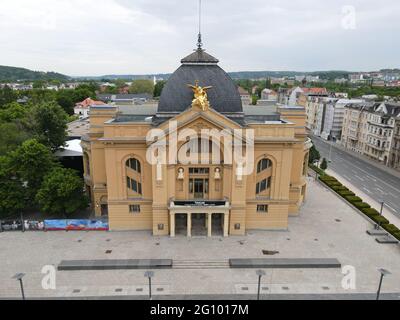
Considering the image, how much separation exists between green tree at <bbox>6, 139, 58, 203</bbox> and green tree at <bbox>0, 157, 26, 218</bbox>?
0.50m

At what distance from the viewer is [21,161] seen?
4666cm

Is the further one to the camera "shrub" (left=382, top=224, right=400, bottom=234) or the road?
the road

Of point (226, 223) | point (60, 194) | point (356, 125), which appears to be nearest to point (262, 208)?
point (226, 223)

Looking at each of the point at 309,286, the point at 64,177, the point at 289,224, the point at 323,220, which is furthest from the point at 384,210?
the point at 64,177

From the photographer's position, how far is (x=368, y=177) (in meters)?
71.3

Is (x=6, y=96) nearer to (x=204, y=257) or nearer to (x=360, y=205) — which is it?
(x=204, y=257)

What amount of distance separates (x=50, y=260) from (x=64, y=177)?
1221 cm

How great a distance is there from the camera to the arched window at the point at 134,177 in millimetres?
42250

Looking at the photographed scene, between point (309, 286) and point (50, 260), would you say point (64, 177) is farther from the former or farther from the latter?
point (309, 286)

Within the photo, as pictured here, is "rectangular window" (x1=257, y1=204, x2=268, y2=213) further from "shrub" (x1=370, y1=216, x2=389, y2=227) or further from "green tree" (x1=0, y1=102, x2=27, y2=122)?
"green tree" (x1=0, y1=102, x2=27, y2=122)

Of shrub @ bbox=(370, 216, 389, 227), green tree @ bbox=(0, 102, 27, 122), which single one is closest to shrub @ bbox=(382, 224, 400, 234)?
shrub @ bbox=(370, 216, 389, 227)

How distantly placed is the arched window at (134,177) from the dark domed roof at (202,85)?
757cm

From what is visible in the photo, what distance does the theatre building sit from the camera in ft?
131
